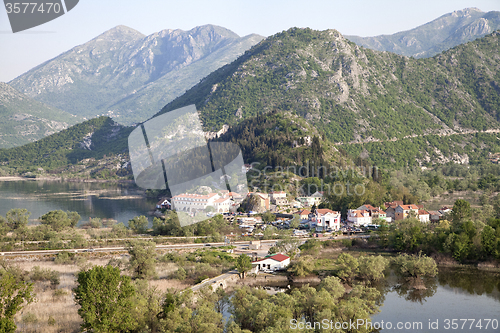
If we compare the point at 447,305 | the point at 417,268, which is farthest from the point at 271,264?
the point at 447,305

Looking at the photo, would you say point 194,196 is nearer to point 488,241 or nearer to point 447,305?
point 488,241

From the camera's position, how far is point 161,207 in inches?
2242

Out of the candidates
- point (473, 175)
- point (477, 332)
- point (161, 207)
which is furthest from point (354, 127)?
point (477, 332)

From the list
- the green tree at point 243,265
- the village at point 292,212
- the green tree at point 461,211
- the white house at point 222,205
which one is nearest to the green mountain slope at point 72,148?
the village at point 292,212

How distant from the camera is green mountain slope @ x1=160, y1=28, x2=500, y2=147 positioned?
105 m

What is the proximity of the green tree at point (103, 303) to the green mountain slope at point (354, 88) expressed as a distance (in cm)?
8358

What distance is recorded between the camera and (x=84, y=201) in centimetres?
6294

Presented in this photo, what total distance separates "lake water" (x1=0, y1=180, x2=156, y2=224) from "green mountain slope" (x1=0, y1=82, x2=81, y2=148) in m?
93.6

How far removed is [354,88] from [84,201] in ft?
253

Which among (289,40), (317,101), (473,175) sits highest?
(289,40)

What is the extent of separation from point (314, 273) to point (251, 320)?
1036 cm

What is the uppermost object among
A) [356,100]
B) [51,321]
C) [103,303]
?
[356,100]

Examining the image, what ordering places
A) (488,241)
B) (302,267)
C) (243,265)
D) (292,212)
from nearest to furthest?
1. (243,265)
2. (302,267)
3. (488,241)
4. (292,212)

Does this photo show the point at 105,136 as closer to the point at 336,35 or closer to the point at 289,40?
the point at 289,40
